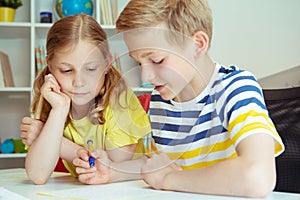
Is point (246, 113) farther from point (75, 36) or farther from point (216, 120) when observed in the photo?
point (75, 36)

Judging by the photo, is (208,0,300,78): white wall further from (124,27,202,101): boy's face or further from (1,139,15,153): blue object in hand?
(124,27,202,101): boy's face

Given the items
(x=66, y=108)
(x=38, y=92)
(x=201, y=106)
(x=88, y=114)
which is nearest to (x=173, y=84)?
(x=201, y=106)

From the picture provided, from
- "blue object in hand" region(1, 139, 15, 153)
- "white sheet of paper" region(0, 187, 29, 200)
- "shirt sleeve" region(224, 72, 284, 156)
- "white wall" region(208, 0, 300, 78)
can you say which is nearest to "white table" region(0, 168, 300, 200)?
"white sheet of paper" region(0, 187, 29, 200)

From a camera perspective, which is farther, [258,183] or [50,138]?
[50,138]

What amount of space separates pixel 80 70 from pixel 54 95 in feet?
0.71

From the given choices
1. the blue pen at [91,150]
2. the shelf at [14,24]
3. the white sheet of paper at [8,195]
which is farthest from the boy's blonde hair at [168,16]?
the shelf at [14,24]

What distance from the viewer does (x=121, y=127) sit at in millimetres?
1027

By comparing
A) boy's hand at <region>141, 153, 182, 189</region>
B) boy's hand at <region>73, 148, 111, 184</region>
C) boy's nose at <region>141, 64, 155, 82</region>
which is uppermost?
boy's nose at <region>141, 64, 155, 82</region>

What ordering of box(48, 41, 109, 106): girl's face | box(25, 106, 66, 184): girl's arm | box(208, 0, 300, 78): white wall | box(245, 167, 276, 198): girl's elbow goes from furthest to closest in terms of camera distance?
1. box(208, 0, 300, 78): white wall
2. box(25, 106, 66, 184): girl's arm
3. box(48, 41, 109, 106): girl's face
4. box(245, 167, 276, 198): girl's elbow

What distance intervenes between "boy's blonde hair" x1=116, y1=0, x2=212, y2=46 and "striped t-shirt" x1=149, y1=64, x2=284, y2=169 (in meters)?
0.11

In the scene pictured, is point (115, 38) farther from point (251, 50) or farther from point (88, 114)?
point (251, 50)

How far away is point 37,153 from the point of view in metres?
1.13

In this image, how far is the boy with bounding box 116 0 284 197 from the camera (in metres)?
0.80

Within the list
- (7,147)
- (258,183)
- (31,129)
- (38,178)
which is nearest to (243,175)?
(258,183)
